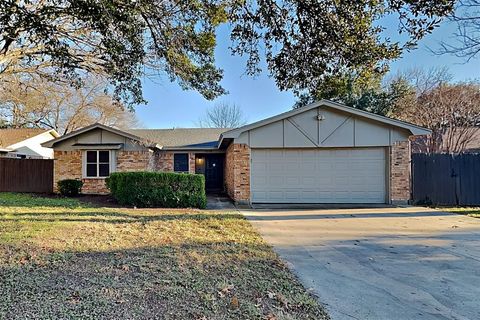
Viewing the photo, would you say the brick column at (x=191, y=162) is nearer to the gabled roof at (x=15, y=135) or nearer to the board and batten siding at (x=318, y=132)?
the board and batten siding at (x=318, y=132)

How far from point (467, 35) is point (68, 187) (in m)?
15.5

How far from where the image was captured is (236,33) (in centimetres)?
586

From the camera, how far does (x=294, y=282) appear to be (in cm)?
400

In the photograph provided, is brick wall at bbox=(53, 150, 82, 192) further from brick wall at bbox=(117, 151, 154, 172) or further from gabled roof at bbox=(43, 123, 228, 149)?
brick wall at bbox=(117, 151, 154, 172)

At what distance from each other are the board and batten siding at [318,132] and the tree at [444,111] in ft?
28.2

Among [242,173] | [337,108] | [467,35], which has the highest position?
[467,35]

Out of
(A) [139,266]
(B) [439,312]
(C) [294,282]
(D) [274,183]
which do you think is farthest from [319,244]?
(D) [274,183]

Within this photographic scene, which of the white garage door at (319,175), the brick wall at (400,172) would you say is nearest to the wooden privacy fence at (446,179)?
the brick wall at (400,172)

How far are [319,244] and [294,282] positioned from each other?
233cm

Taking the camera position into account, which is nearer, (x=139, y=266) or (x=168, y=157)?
(x=139, y=266)

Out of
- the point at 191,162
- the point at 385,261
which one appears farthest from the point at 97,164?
the point at 385,261

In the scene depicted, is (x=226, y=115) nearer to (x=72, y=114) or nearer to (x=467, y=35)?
(x=72, y=114)

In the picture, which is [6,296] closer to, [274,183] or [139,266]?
[139,266]

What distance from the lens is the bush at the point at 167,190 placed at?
10.8 m
